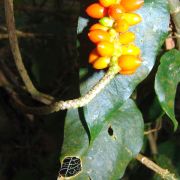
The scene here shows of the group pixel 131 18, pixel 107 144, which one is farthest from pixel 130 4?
pixel 107 144

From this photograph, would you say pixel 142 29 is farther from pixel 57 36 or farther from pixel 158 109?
pixel 57 36

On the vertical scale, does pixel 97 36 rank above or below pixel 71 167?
above

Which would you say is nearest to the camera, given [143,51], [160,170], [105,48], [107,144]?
[105,48]

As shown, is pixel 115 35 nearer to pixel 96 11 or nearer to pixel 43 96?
pixel 96 11

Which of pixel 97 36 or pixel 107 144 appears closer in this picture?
pixel 97 36

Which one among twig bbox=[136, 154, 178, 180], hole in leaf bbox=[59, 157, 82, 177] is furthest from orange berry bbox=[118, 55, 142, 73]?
twig bbox=[136, 154, 178, 180]

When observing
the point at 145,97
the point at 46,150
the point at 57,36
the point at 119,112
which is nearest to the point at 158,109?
the point at 145,97

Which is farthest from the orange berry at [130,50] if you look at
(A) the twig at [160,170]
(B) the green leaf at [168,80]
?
(A) the twig at [160,170]

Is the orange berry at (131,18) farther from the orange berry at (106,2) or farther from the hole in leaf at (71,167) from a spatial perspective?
the hole in leaf at (71,167)
